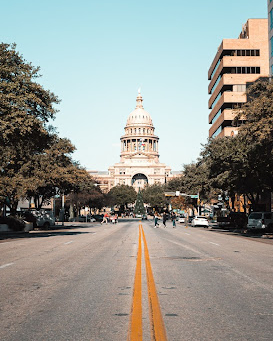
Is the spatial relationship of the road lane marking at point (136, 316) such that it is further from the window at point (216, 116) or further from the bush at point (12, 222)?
the window at point (216, 116)

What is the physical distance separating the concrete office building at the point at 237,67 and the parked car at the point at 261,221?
39.5m

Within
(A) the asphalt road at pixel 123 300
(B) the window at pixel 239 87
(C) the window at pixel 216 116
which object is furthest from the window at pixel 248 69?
(A) the asphalt road at pixel 123 300

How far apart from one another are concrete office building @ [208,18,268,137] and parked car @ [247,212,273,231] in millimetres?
39496

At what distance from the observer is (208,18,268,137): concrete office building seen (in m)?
79.3

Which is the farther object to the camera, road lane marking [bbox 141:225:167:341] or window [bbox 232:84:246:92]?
window [bbox 232:84:246:92]

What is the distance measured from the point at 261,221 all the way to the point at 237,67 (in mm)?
48674

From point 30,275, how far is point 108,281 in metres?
2.00

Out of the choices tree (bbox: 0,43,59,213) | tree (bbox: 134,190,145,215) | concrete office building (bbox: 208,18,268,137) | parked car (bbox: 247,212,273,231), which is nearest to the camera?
tree (bbox: 0,43,59,213)

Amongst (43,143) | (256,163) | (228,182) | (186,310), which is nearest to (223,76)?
(228,182)

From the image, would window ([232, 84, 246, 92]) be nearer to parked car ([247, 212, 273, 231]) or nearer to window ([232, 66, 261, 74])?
window ([232, 66, 261, 74])

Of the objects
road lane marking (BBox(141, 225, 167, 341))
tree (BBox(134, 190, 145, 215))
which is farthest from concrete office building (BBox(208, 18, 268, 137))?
tree (BBox(134, 190, 145, 215))

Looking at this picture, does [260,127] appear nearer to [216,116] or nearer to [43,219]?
[43,219]

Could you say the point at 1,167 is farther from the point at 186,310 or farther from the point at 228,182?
the point at 186,310

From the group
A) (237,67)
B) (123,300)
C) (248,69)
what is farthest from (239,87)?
(123,300)
